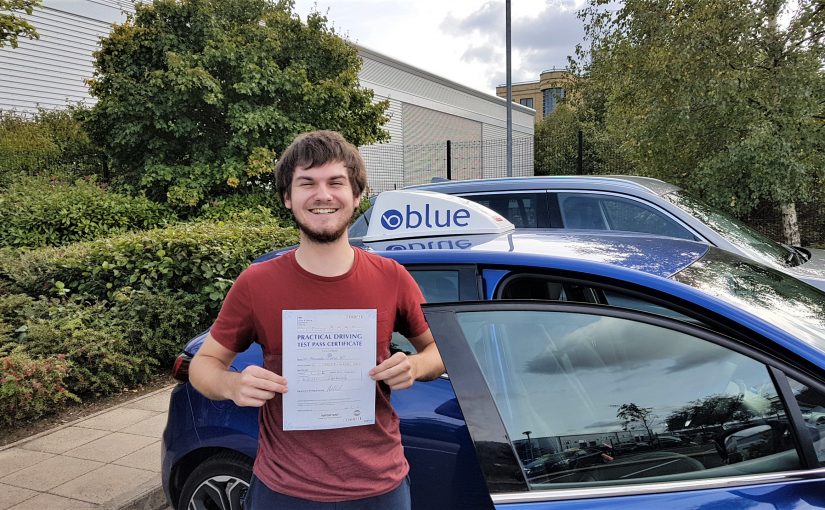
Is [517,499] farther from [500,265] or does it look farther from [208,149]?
[208,149]

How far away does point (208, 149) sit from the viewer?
10.3 m

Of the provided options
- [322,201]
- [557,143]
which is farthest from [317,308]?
[557,143]

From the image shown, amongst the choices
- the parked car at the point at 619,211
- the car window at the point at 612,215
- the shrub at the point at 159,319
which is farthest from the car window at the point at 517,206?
the shrub at the point at 159,319

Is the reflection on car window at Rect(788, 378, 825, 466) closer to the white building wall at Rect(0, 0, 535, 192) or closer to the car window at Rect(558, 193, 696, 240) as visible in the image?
the car window at Rect(558, 193, 696, 240)

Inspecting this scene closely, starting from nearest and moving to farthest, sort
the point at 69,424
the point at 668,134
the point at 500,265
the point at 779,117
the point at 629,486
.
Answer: the point at 629,486 < the point at 500,265 < the point at 69,424 < the point at 779,117 < the point at 668,134

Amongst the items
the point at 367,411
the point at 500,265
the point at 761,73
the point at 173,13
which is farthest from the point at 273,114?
the point at 367,411

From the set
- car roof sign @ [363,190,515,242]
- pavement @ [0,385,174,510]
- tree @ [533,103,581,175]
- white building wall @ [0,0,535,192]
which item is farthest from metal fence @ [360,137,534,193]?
car roof sign @ [363,190,515,242]

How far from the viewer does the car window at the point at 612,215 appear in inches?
182

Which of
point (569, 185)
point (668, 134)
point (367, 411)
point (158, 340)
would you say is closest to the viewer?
point (367, 411)

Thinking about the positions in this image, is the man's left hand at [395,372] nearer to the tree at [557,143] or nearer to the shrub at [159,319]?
the shrub at [159,319]

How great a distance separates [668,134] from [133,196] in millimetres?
8783

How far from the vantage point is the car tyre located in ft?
8.15

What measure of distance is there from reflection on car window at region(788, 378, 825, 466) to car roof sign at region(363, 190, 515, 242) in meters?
1.42

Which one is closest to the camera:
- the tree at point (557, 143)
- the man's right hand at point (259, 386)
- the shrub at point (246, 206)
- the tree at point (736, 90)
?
the man's right hand at point (259, 386)
